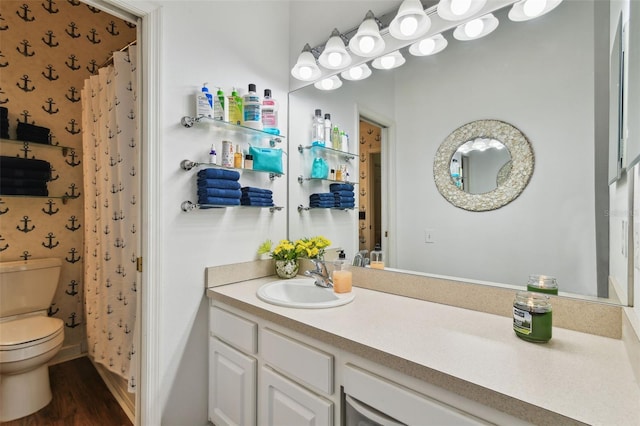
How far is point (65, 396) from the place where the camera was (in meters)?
2.00

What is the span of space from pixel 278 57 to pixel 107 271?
70.2 inches

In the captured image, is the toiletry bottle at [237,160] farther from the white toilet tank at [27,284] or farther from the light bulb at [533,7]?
the white toilet tank at [27,284]

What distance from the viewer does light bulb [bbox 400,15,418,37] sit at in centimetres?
142

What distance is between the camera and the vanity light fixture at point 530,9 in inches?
45.1

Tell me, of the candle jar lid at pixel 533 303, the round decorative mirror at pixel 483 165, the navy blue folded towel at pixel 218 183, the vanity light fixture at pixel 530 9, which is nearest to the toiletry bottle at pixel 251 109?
the navy blue folded towel at pixel 218 183

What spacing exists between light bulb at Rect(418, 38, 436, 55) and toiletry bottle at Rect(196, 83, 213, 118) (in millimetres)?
1066

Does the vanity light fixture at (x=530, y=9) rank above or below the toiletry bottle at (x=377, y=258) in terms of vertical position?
above

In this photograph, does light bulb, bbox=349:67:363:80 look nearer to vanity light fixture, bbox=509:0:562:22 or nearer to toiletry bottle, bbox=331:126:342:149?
toiletry bottle, bbox=331:126:342:149

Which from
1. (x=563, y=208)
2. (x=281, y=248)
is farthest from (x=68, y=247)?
(x=563, y=208)

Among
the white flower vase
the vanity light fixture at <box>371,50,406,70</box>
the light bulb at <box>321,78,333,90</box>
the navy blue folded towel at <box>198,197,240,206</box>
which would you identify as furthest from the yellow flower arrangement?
the vanity light fixture at <box>371,50,406,70</box>

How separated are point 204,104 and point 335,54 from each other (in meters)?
0.77

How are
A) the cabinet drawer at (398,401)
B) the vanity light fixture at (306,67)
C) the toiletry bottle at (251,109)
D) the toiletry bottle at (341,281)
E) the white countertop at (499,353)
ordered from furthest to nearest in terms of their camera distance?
1. the vanity light fixture at (306,67)
2. the toiletry bottle at (251,109)
3. the toiletry bottle at (341,281)
4. the cabinet drawer at (398,401)
5. the white countertop at (499,353)

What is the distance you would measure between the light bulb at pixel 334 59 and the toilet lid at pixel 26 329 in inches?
92.5

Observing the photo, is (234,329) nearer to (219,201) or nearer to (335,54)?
(219,201)
